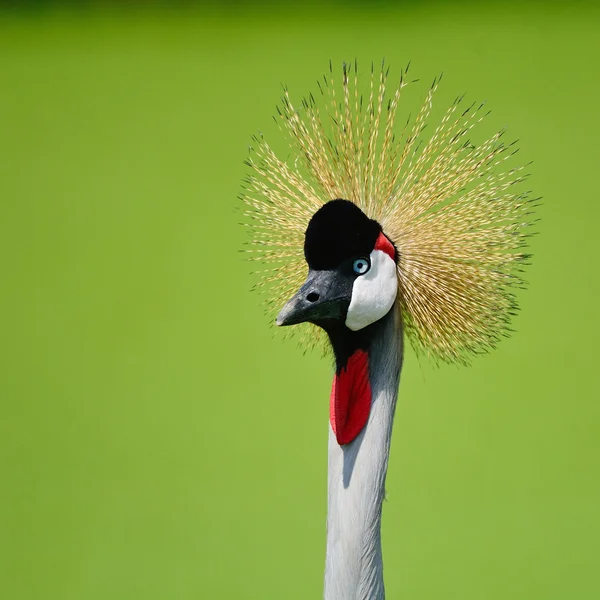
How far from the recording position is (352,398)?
106cm

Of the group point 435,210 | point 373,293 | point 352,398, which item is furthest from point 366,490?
point 435,210

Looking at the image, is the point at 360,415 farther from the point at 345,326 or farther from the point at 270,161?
the point at 270,161

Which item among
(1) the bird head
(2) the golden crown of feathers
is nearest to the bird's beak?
(1) the bird head

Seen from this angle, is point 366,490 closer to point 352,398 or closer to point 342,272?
point 352,398

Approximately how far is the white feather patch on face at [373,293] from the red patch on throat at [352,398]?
0.16 ft

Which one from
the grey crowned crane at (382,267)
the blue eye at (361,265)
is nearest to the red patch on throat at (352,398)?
the grey crowned crane at (382,267)

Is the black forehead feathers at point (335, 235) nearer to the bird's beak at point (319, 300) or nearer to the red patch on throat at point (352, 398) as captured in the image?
the bird's beak at point (319, 300)

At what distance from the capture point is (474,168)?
3.66 feet

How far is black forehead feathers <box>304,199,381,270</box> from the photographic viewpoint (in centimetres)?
99

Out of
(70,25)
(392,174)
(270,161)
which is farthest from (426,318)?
(70,25)

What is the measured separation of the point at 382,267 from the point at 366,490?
29 centimetres

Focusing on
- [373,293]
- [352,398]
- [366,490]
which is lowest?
[366,490]

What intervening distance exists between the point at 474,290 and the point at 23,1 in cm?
194

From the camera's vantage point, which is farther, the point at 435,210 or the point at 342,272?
the point at 435,210
